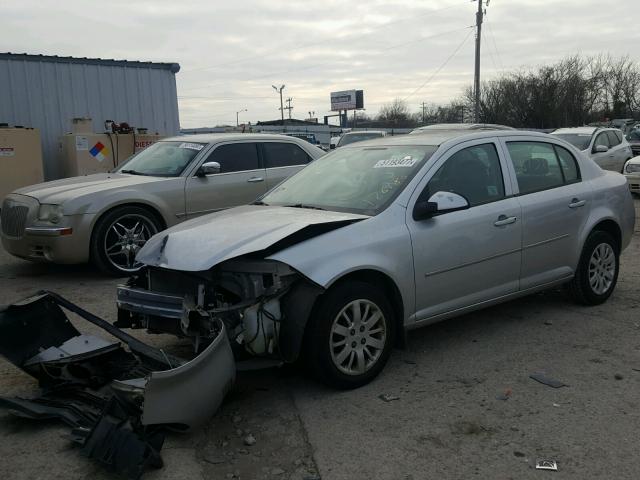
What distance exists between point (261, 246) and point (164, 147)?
5.09 metres

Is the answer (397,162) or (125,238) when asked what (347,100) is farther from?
(397,162)

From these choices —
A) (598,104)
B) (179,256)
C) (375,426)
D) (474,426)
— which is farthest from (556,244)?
(598,104)

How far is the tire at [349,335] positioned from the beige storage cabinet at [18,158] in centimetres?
1075

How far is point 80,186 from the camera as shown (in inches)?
284

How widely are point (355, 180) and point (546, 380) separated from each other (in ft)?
6.49

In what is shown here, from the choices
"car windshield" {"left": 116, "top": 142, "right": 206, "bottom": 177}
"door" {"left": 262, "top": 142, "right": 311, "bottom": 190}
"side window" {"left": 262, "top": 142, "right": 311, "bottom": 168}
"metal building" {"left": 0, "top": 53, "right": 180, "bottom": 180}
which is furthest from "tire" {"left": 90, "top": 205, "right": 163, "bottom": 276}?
"metal building" {"left": 0, "top": 53, "right": 180, "bottom": 180}

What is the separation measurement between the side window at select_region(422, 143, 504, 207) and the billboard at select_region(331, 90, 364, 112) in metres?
73.5

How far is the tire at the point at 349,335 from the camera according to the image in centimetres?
371

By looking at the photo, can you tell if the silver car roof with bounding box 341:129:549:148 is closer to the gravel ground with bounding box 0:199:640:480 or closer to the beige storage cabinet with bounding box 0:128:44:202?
the gravel ground with bounding box 0:199:640:480

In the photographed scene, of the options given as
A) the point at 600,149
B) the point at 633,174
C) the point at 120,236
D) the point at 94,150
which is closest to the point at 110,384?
the point at 120,236

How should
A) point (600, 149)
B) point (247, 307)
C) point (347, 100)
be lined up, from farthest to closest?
point (347, 100) < point (600, 149) < point (247, 307)

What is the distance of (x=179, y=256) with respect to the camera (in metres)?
3.82

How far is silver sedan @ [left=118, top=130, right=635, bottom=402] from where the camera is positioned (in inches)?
145

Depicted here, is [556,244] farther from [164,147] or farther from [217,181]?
[164,147]
